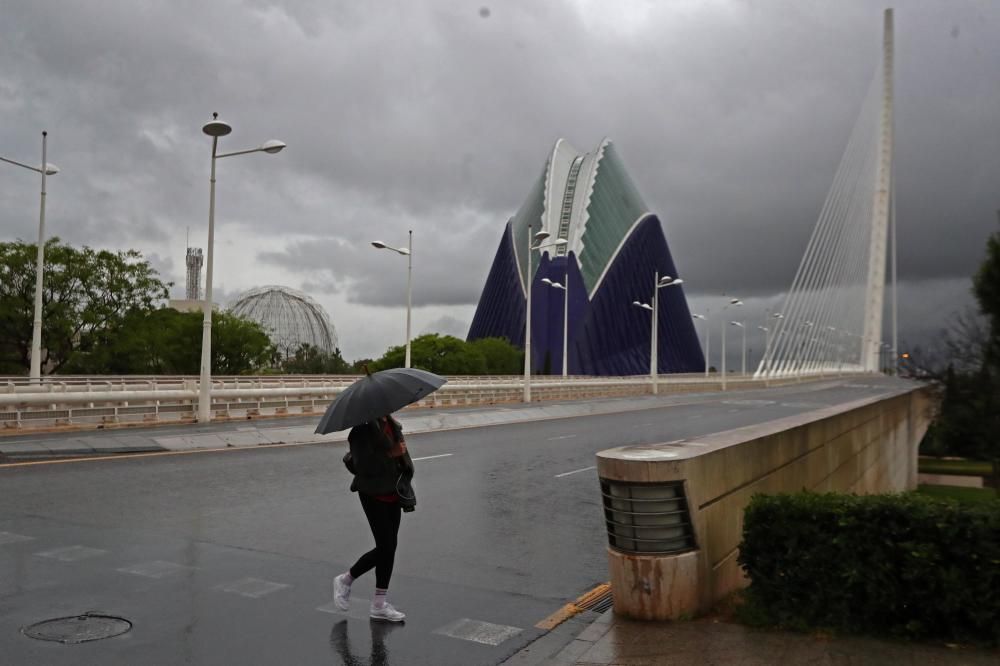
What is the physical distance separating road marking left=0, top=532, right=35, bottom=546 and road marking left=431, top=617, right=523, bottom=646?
14.2ft

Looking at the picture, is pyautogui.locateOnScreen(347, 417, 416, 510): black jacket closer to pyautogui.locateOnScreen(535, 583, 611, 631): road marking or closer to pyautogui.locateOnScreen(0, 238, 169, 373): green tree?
pyautogui.locateOnScreen(535, 583, 611, 631): road marking

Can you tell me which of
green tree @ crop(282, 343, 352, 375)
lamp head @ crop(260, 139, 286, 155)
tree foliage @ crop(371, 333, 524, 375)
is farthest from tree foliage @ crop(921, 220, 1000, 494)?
green tree @ crop(282, 343, 352, 375)

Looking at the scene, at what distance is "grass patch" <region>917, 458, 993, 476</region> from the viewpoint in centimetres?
4284

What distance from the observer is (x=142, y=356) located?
162 ft

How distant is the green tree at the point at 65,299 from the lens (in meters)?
45.0

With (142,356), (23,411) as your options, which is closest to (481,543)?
(23,411)

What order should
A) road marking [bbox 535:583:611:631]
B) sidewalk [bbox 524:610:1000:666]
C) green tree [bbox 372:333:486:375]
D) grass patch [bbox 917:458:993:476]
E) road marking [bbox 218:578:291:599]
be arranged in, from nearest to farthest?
sidewalk [bbox 524:610:1000:666]
road marking [bbox 535:583:611:631]
road marking [bbox 218:578:291:599]
grass patch [bbox 917:458:993:476]
green tree [bbox 372:333:486:375]

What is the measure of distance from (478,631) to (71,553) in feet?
12.5

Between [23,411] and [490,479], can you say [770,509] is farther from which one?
[23,411]

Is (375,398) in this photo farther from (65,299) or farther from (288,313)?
(288,313)

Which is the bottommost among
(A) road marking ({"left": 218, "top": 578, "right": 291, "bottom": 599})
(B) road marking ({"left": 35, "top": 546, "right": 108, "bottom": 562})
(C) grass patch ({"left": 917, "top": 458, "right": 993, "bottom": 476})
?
(C) grass patch ({"left": 917, "top": 458, "right": 993, "bottom": 476})

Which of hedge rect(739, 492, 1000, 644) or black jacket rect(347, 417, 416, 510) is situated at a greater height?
black jacket rect(347, 417, 416, 510)

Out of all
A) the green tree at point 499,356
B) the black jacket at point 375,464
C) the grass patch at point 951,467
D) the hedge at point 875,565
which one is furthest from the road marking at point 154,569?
the green tree at point 499,356

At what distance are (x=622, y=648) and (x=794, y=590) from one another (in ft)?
4.23
